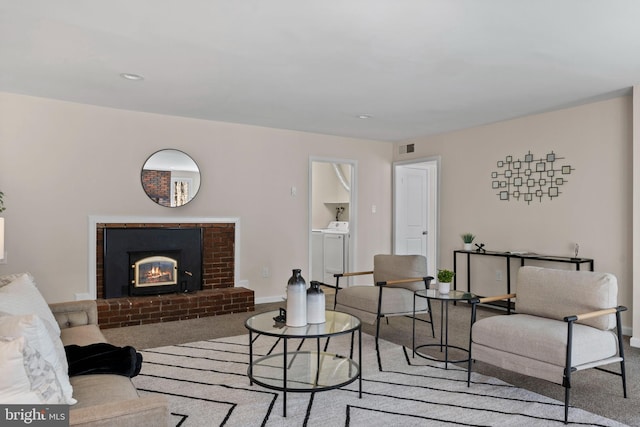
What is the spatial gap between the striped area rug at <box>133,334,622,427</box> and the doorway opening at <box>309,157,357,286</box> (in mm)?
3167

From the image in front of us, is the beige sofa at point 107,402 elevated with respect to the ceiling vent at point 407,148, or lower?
lower

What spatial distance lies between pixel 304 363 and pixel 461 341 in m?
1.65

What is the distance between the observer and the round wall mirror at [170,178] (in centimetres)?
521

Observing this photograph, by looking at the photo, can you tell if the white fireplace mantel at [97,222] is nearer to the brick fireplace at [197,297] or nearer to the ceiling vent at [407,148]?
the brick fireplace at [197,297]

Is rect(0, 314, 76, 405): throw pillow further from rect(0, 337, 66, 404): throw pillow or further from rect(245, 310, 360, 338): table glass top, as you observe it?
rect(245, 310, 360, 338): table glass top

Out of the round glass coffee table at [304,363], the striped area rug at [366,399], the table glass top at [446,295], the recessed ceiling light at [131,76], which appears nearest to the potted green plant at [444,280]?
the table glass top at [446,295]

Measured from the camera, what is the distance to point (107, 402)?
5.84 ft

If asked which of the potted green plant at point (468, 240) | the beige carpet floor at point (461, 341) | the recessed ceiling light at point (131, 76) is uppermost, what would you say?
the recessed ceiling light at point (131, 76)

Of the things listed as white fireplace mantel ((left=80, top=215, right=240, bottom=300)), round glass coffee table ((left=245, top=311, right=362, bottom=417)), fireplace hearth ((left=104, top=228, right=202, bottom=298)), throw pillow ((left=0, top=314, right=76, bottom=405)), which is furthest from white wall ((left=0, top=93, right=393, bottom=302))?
throw pillow ((left=0, top=314, right=76, bottom=405))

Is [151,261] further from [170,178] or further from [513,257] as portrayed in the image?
[513,257]

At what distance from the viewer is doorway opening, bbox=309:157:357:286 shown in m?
6.80

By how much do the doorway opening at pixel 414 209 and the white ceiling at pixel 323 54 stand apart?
2.16 metres

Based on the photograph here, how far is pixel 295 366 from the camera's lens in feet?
10.4

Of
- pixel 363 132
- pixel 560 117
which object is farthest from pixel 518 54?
pixel 363 132
